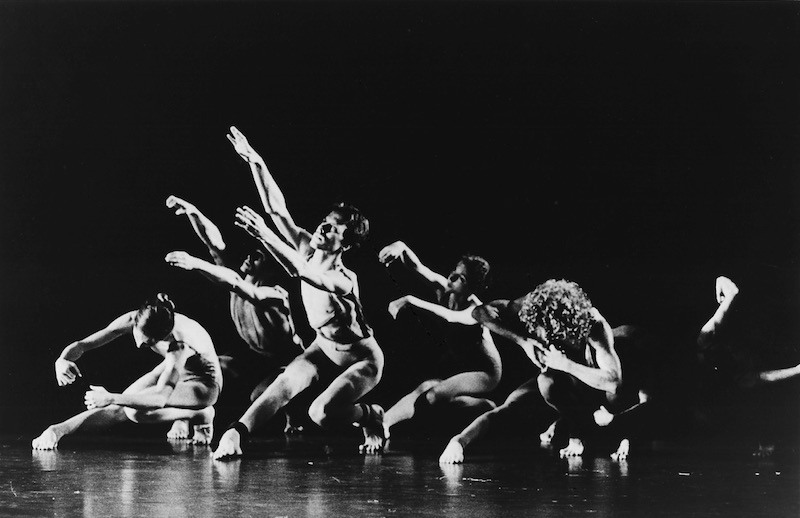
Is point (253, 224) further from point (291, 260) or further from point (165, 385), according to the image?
point (165, 385)

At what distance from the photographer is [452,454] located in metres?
4.19

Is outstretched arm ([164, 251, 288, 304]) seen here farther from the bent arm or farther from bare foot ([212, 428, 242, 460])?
bare foot ([212, 428, 242, 460])

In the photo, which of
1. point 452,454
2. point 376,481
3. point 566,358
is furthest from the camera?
point 566,358

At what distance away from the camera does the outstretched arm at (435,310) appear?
4438 mm

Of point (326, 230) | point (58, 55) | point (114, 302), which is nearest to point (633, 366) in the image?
point (326, 230)

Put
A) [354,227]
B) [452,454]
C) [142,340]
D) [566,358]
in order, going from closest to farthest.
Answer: [452,454]
[566,358]
[354,227]
[142,340]

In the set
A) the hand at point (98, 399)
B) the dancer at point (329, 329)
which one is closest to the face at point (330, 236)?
A: the dancer at point (329, 329)

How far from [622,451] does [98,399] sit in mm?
2734

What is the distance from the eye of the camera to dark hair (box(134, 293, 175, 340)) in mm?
4523

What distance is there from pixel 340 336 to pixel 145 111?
160cm

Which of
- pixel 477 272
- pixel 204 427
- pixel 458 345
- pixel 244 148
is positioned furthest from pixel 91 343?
pixel 477 272

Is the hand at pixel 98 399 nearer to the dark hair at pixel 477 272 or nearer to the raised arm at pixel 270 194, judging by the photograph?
the raised arm at pixel 270 194

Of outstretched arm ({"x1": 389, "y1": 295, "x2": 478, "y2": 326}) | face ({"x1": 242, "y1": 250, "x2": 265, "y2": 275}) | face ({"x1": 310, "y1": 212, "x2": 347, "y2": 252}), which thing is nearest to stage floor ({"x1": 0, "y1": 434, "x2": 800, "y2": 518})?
outstretched arm ({"x1": 389, "y1": 295, "x2": 478, "y2": 326})

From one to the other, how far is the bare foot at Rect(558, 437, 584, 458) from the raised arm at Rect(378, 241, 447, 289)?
1.02 metres
